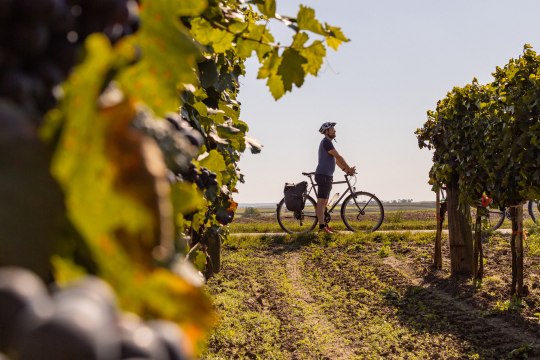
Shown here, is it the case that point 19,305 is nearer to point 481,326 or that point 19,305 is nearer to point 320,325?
point 320,325

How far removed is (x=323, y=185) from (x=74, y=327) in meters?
12.9

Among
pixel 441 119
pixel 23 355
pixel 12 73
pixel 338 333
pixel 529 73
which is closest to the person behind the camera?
pixel 23 355

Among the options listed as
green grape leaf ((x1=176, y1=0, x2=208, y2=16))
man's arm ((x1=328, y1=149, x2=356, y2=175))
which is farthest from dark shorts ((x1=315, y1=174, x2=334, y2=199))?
green grape leaf ((x1=176, y1=0, x2=208, y2=16))

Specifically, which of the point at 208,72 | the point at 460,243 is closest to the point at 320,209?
the point at 460,243

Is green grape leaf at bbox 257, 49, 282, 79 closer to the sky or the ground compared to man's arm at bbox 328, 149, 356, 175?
closer to the ground

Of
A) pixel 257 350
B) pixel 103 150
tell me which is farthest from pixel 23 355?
pixel 257 350

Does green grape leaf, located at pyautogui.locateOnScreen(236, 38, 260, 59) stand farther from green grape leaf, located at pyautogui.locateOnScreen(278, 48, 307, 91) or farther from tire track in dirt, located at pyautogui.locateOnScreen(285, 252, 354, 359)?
tire track in dirt, located at pyautogui.locateOnScreen(285, 252, 354, 359)

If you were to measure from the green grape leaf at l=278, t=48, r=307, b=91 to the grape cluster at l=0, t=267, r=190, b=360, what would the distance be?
98cm

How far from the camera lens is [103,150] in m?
0.41

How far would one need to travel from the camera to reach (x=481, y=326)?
636cm

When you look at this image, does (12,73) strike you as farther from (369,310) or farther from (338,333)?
(369,310)

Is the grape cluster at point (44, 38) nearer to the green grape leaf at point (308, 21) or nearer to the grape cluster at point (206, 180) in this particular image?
the green grape leaf at point (308, 21)

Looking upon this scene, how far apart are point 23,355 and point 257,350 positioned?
5.50 meters

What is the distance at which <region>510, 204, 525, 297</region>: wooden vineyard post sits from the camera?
7.18 metres
